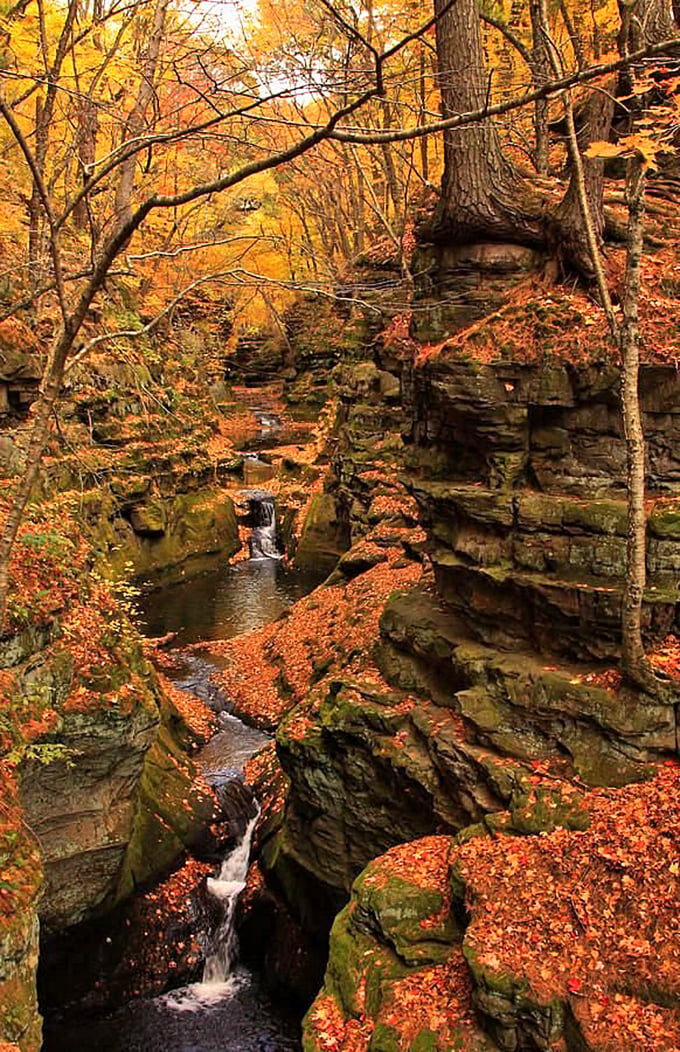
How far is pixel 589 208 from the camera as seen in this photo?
9781 millimetres

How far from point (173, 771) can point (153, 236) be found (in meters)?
19.8

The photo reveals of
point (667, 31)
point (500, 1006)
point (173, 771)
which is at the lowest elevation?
point (173, 771)

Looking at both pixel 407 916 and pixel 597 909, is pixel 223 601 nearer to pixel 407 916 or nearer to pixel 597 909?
pixel 407 916

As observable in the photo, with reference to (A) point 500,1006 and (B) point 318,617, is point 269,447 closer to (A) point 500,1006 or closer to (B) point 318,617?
(B) point 318,617

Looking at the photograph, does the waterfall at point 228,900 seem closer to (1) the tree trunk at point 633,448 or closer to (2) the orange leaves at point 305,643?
(2) the orange leaves at point 305,643

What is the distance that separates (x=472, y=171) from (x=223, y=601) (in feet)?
53.0

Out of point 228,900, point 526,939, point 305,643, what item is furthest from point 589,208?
point 228,900

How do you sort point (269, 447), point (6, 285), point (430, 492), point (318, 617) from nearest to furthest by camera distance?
1. point (430, 492)
2. point (6, 285)
3. point (318, 617)
4. point (269, 447)

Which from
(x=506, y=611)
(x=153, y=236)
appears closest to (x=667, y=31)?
(x=506, y=611)

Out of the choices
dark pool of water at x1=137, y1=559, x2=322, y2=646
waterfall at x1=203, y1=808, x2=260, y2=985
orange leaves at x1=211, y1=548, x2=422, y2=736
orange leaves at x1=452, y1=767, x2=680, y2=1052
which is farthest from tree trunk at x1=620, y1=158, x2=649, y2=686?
dark pool of water at x1=137, y1=559, x2=322, y2=646

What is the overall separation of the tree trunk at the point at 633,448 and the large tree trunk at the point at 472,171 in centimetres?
275

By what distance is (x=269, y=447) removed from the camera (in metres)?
38.7

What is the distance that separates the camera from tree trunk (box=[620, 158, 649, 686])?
25.7ft

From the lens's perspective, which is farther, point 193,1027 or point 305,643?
point 305,643
